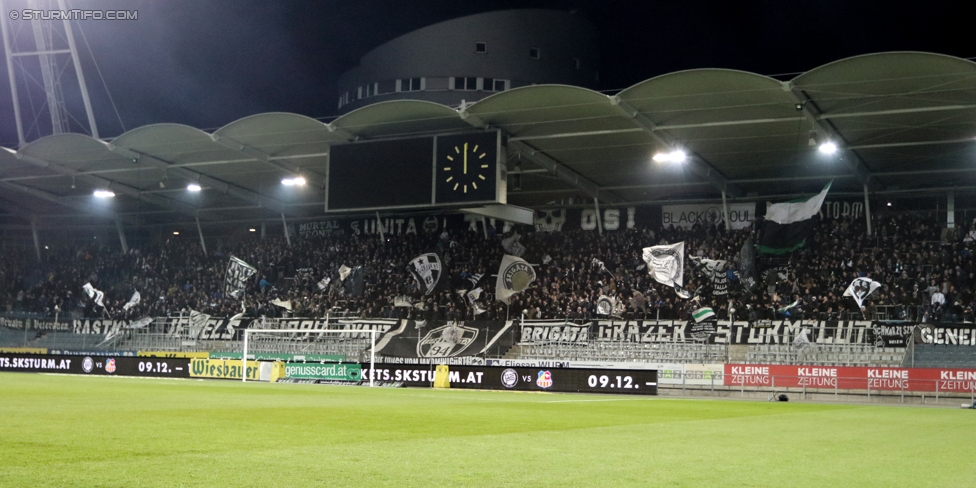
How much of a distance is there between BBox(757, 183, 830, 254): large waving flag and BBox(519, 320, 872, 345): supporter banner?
420 cm

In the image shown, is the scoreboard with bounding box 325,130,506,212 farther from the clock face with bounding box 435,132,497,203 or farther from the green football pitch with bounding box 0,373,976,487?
the green football pitch with bounding box 0,373,976,487

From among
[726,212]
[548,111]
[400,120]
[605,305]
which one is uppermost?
[548,111]

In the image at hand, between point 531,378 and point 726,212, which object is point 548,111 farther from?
point 726,212

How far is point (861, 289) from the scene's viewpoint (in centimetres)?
3591

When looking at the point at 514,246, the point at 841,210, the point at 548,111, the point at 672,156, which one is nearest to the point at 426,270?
the point at 514,246

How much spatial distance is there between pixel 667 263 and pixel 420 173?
42.6 ft

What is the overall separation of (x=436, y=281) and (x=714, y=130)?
1653 cm

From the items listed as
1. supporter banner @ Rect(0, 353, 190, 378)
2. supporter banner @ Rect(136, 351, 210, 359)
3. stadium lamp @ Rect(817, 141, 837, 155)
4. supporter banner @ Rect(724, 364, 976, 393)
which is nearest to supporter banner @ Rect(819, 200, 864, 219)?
stadium lamp @ Rect(817, 141, 837, 155)

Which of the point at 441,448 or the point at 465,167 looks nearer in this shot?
the point at 441,448

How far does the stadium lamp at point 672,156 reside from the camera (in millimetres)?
34688

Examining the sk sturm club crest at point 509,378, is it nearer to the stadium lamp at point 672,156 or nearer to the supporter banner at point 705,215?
the stadium lamp at point 672,156

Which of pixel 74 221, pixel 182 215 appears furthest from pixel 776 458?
pixel 74 221

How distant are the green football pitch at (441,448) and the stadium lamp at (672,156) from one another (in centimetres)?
1807

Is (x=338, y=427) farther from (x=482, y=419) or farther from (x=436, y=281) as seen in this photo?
(x=436, y=281)
